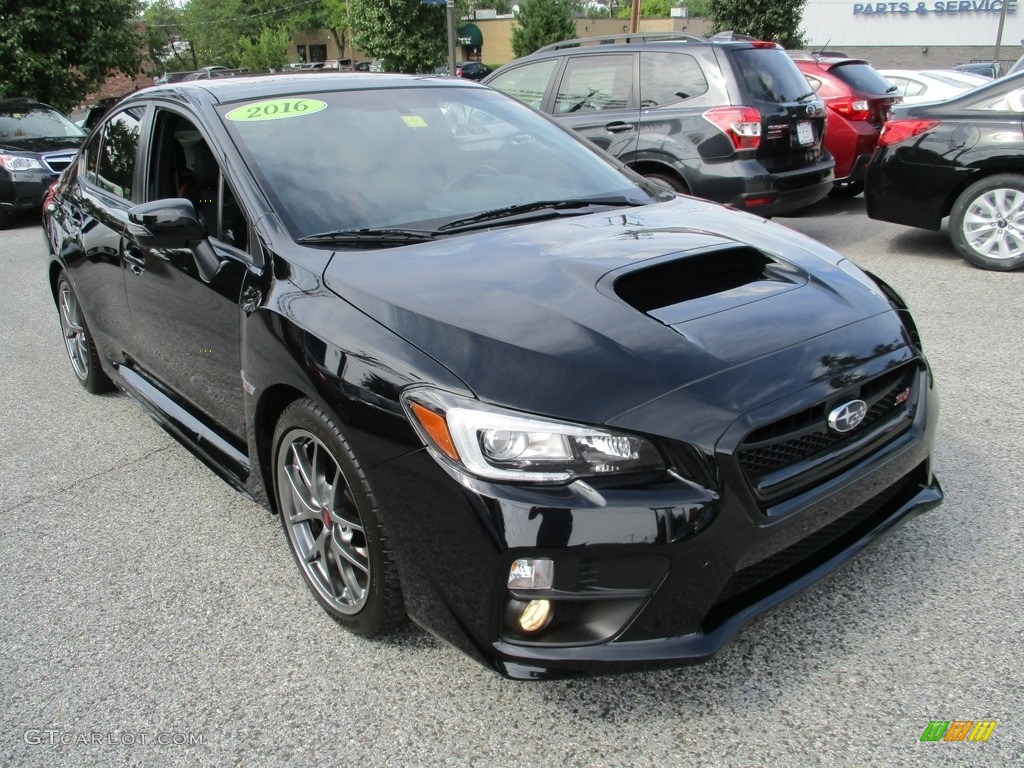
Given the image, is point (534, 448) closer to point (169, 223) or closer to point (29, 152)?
point (169, 223)

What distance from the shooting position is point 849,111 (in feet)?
29.3

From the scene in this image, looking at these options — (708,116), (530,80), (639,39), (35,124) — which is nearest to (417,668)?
(708,116)

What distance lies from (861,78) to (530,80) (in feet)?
12.1

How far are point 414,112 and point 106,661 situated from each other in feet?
7.56

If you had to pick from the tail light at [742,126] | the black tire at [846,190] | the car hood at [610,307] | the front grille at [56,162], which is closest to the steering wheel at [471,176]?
the car hood at [610,307]

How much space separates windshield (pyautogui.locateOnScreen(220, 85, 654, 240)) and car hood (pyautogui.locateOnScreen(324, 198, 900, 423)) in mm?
285

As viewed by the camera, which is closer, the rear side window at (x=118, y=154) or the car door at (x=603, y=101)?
the rear side window at (x=118, y=154)

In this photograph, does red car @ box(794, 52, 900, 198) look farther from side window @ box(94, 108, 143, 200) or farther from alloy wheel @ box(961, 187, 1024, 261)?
side window @ box(94, 108, 143, 200)

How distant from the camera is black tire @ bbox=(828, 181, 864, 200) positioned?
980 cm

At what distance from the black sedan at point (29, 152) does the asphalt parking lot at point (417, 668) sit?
32.0ft

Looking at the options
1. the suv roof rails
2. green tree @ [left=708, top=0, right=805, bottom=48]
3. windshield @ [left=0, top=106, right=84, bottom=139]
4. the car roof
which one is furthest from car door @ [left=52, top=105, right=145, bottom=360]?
green tree @ [left=708, top=0, right=805, bottom=48]

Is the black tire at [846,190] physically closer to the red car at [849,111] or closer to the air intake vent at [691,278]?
the red car at [849,111]

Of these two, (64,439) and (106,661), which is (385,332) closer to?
(106,661)

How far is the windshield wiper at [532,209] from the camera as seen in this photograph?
3.05 meters
